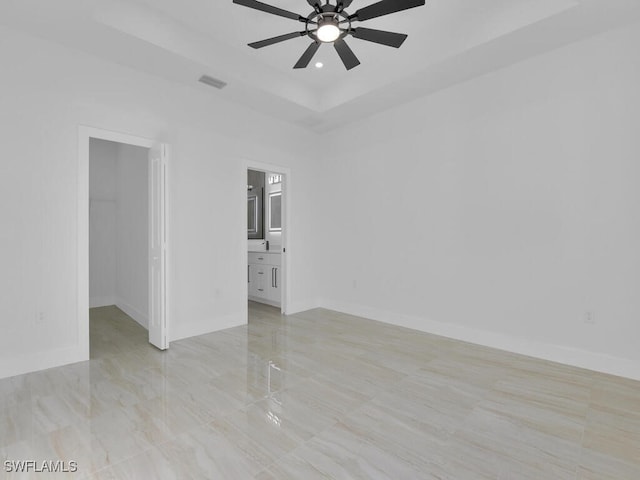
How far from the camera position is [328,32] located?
2.58 m

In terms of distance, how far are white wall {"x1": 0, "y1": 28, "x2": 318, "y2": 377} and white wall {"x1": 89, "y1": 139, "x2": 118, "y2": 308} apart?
259 centimetres

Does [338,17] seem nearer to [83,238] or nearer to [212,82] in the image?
[212,82]

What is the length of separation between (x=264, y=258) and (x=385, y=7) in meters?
4.16

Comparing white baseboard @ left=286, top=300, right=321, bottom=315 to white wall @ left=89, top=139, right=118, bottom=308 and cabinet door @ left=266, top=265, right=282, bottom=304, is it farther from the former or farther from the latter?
white wall @ left=89, top=139, right=118, bottom=308

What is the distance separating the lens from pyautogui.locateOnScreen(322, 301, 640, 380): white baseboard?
2.93 m

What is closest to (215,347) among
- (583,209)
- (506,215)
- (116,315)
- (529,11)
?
(116,315)

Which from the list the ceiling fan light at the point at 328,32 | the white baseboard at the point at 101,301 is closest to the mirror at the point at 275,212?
the white baseboard at the point at 101,301

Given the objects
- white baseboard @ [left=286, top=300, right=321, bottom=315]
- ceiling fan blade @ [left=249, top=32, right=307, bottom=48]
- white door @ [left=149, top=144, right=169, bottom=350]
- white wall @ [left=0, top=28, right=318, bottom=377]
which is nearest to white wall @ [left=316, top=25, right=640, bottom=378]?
white baseboard @ [left=286, top=300, right=321, bottom=315]

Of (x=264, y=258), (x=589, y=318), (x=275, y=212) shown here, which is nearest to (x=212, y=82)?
(x=275, y=212)

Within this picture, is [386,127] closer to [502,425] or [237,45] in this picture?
[237,45]

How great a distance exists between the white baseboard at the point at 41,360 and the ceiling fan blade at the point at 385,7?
12.6ft

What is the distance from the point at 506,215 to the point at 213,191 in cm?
347

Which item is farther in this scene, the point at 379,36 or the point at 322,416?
the point at 379,36

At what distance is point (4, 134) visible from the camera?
2861 millimetres
